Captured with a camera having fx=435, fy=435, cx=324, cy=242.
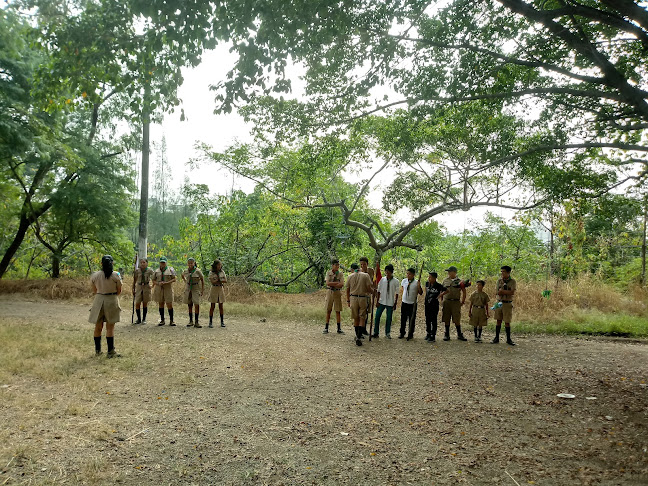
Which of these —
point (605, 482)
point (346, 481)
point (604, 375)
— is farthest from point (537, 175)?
point (346, 481)

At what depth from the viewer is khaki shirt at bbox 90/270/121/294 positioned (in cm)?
738

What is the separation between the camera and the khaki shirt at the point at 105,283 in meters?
7.38

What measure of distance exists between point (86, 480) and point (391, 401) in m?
3.52

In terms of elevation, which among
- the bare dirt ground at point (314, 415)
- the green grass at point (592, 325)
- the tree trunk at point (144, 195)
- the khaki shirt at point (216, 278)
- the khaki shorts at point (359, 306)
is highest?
A: the tree trunk at point (144, 195)

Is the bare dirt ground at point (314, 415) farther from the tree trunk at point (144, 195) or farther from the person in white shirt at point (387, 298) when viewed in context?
the tree trunk at point (144, 195)

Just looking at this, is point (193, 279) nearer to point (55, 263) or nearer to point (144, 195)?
point (144, 195)

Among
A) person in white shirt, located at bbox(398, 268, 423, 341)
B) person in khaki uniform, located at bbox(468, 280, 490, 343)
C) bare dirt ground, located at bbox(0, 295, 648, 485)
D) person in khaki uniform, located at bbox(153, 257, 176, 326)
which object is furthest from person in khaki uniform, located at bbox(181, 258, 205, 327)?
person in khaki uniform, located at bbox(468, 280, 490, 343)

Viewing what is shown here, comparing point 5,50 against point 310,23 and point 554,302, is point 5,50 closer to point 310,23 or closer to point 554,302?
point 310,23

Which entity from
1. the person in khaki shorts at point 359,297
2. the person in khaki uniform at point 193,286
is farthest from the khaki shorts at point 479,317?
the person in khaki uniform at point 193,286

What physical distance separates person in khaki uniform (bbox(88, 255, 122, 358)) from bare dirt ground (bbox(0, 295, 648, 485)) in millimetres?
427

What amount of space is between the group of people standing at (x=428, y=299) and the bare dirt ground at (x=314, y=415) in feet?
3.52

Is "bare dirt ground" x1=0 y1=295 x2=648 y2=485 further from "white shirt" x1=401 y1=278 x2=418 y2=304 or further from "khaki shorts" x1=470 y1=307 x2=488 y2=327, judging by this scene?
"white shirt" x1=401 y1=278 x2=418 y2=304

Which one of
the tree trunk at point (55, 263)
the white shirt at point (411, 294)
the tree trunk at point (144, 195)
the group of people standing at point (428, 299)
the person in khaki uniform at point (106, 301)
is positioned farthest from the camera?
the tree trunk at point (55, 263)

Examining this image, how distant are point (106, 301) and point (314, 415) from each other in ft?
14.3
